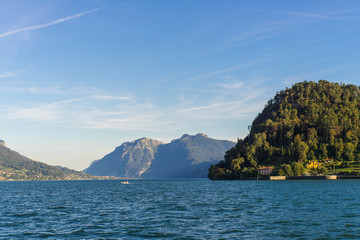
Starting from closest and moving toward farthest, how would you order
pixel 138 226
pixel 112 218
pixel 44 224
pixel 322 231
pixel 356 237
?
1. pixel 356 237
2. pixel 322 231
3. pixel 138 226
4. pixel 44 224
5. pixel 112 218

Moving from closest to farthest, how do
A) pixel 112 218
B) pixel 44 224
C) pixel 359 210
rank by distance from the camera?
1. pixel 44 224
2. pixel 112 218
3. pixel 359 210

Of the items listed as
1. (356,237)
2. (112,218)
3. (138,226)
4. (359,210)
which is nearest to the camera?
(356,237)

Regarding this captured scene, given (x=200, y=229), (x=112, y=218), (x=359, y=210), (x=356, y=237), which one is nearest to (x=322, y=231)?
(x=356, y=237)

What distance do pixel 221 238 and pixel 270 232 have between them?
873 centimetres

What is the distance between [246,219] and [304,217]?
37.5 ft

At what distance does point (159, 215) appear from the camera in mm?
71062

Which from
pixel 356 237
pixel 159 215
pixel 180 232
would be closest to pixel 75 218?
pixel 159 215

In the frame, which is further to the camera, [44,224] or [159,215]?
[159,215]

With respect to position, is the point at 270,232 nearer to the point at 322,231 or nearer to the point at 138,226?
the point at 322,231

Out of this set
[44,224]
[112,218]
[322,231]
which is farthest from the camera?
[112,218]

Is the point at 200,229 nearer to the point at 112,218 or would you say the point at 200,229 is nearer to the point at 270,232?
the point at 270,232

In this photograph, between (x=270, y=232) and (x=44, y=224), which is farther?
(x=44, y=224)

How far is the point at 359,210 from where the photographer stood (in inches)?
2886

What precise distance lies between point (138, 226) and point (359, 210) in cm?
4945
